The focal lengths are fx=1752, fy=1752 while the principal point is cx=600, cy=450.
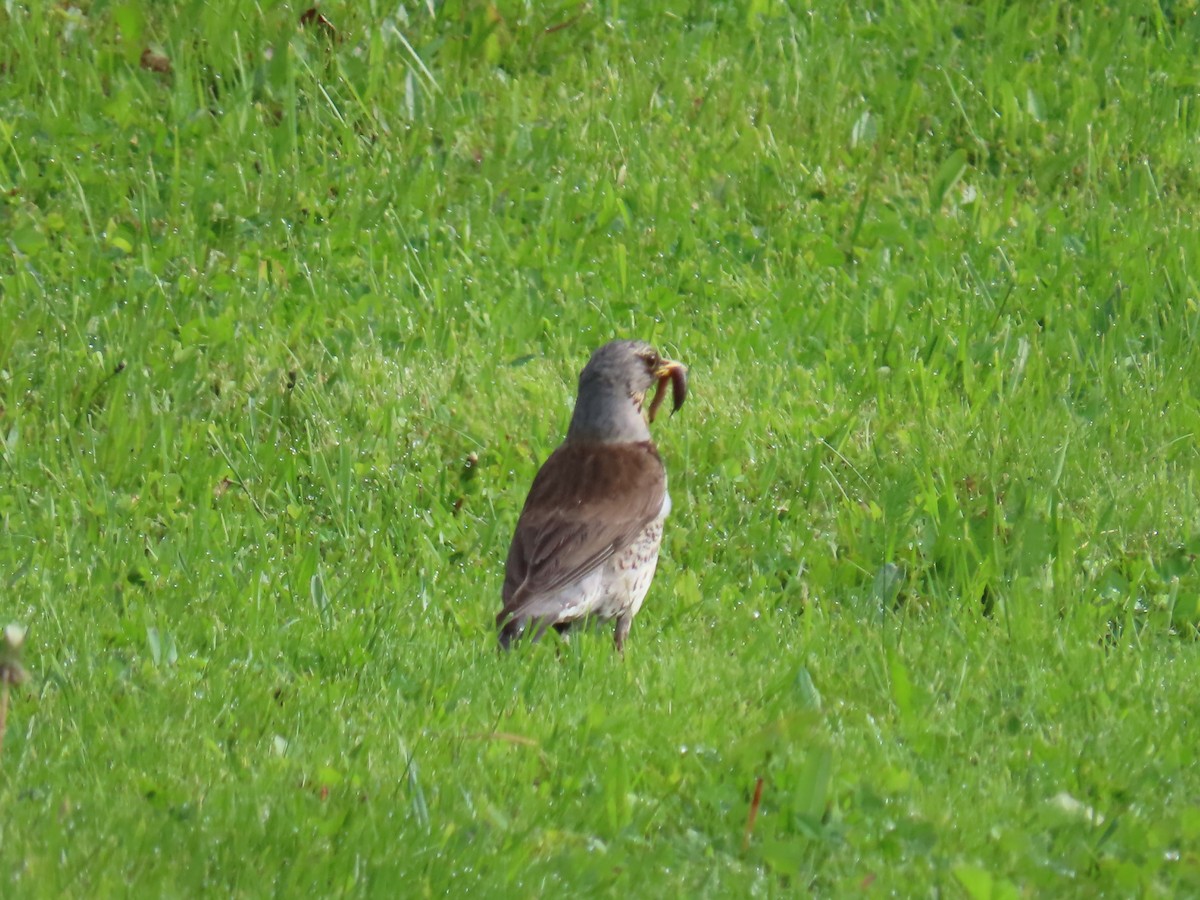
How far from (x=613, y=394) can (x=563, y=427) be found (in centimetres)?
84

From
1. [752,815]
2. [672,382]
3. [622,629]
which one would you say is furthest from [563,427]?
[752,815]

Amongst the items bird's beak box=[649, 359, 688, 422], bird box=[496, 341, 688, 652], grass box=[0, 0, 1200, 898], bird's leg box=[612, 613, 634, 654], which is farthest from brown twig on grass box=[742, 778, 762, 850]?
bird's beak box=[649, 359, 688, 422]

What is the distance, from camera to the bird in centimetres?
598

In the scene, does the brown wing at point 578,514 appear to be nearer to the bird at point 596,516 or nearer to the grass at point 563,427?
the bird at point 596,516

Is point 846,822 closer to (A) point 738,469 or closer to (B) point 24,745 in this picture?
(B) point 24,745

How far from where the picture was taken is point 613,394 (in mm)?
6598

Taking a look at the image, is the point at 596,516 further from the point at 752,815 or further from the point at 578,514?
the point at 752,815

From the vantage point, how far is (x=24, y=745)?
4590mm

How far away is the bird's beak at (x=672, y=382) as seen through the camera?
6.85m

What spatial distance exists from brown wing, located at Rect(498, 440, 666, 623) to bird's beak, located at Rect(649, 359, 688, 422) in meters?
0.41

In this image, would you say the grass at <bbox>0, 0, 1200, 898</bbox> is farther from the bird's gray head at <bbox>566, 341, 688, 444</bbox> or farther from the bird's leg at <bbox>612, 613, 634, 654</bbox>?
the bird's gray head at <bbox>566, 341, 688, 444</bbox>

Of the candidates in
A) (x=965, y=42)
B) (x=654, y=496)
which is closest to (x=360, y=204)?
(x=654, y=496)

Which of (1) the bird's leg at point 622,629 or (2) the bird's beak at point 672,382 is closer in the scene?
(1) the bird's leg at point 622,629

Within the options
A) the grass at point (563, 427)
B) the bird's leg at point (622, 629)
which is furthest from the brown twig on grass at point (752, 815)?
the bird's leg at point (622, 629)
